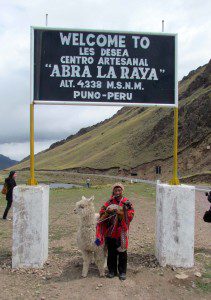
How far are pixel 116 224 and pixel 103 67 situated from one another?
124 inches

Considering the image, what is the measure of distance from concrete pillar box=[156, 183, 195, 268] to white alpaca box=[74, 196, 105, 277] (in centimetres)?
132

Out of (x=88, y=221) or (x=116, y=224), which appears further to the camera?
(x=88, y=221)

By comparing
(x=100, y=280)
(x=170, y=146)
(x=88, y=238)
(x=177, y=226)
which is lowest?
(x=100, y=280)

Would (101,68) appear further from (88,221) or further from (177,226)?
(177,226)

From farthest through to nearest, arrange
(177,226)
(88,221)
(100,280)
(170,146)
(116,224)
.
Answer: (170,146) → (177,226) → (88,221) → (116,224) → (100,280)

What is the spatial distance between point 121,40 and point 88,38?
2.19ft

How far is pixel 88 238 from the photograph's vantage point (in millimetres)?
7312

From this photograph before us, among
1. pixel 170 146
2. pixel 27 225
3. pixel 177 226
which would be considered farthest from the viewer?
pixel 170 146

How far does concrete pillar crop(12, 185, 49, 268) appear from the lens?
7699 millimetres

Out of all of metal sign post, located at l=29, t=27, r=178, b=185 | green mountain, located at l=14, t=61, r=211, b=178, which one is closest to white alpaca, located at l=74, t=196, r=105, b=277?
metal sign post, located at l=29, t=27, r=178, b=185

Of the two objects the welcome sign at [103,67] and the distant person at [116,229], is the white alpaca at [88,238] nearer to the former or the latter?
the distant person at [116,229]

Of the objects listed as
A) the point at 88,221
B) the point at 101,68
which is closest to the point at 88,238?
the point at 88,221

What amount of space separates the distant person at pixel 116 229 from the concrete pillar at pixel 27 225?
1227mm

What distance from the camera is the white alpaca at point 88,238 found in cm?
730
